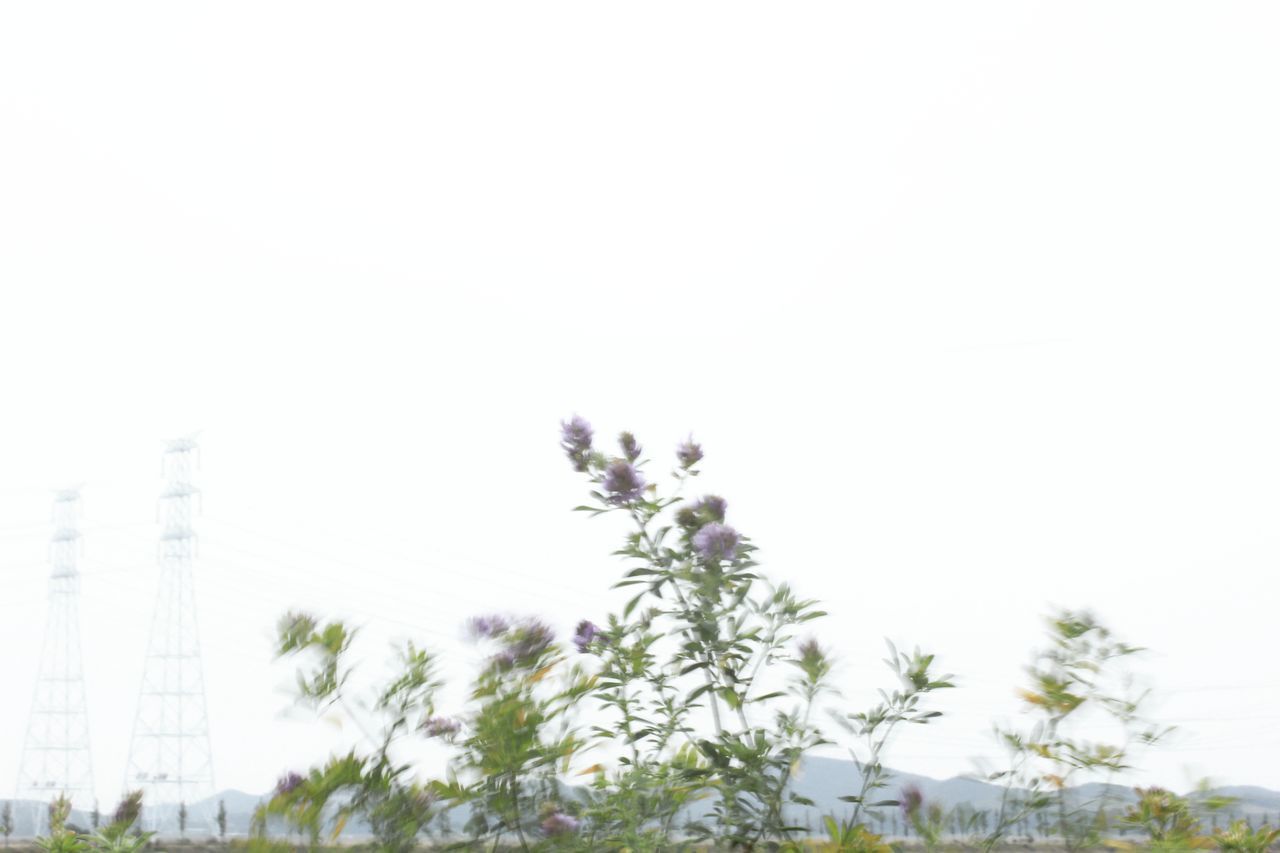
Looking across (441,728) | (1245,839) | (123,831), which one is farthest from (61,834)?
(1245,839)

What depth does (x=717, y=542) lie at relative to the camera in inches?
102

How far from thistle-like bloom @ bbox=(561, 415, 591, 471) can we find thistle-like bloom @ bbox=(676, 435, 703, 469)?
23 cm

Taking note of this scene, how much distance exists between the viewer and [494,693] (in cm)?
216

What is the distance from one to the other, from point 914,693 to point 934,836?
11.8 inches

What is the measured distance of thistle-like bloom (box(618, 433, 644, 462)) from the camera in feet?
9.49

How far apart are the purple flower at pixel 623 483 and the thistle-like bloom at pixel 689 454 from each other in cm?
14

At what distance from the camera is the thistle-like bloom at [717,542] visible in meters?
2.58

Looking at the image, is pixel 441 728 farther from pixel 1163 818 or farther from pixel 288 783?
pixel 1163 818

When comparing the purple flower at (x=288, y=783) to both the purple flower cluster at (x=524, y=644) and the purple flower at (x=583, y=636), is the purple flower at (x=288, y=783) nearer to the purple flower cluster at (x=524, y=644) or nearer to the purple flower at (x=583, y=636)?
the purple flower cluster at (x=524, y=644)

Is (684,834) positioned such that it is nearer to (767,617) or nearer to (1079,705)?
(767,617)

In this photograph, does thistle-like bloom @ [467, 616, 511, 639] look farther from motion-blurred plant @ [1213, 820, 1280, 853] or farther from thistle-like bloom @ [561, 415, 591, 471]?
motion-blurred plant @ [1213, 820, 1280, 853]

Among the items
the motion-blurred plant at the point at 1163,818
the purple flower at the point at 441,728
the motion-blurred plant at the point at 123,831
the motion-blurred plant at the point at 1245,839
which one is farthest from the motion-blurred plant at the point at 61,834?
the motion-blurred plant at the point at 1245,839

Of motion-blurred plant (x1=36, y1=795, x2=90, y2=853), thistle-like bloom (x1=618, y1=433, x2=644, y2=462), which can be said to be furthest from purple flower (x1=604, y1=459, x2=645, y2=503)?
motion-blurred plant (x1=36, y1=795, x2=90, y2=853)

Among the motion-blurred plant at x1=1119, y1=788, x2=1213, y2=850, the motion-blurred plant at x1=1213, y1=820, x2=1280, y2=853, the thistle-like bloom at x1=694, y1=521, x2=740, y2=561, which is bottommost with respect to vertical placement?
the motion-blurred plant at x1=1213, y1=820, x2=1280, y2=853
